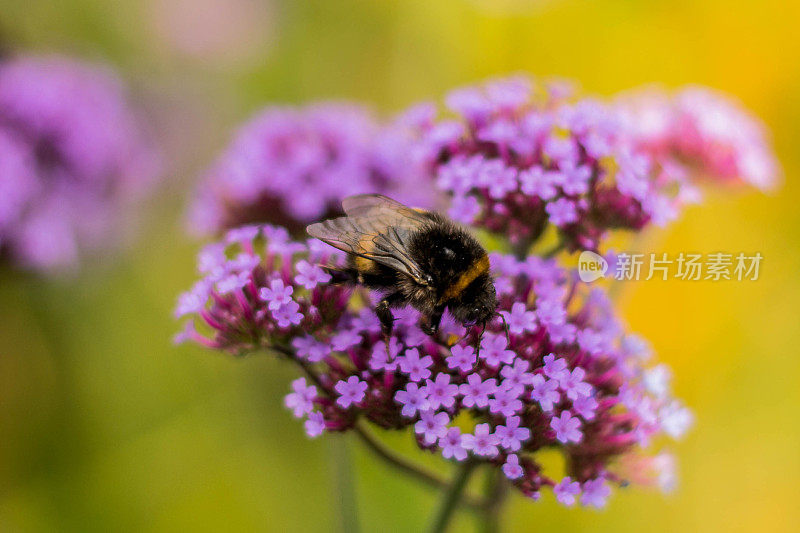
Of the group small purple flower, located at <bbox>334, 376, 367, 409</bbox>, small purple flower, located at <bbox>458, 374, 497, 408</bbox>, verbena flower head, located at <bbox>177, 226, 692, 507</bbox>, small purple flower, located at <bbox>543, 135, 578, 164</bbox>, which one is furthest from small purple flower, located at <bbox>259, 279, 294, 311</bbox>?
small purple flower, located at <bbox>543, 135, 578, 164</bbox>

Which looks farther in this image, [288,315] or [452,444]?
[288,315]

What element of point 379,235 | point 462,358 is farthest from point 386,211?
point 462,358

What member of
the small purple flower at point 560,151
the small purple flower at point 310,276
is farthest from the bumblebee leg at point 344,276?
the small purple flower at point 560,151

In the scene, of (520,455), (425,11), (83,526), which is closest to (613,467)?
(520,455)

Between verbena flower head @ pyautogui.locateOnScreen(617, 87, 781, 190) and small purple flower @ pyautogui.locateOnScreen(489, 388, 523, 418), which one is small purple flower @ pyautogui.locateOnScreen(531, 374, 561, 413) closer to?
small purple flower @ pyautogui.locateOnScreen(489, 388, 523, 418)

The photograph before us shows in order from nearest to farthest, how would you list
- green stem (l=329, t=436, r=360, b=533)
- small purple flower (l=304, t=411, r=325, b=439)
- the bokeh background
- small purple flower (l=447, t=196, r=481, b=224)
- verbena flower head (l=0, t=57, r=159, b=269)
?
small purple flower (l=304, t=411, r=325, b=439) → small purple flower (l=447, t=196, r=481, b=224) → green stem (l=329, t=436, r=360, b=533) → verbena flower head (l=0, t=57, r=159, b=269) → the bokeh background

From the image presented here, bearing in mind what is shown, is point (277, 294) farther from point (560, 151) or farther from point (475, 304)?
point (560, 151)
